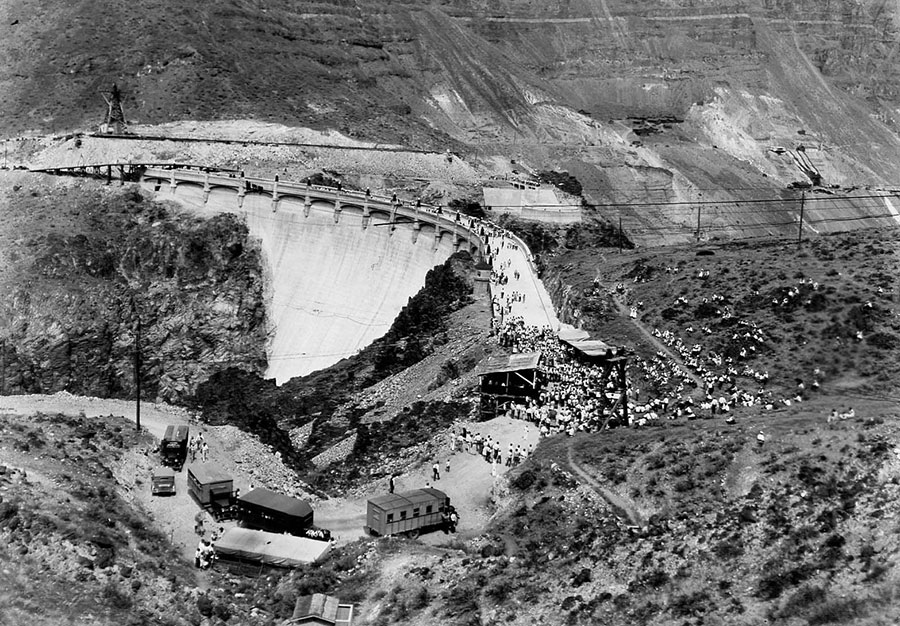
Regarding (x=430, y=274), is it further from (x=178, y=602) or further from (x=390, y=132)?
(x=390, y=132)

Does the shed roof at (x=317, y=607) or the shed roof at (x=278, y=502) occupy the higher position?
the shed roof at (x=278, y=502)

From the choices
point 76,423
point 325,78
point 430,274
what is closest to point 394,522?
point 76,423

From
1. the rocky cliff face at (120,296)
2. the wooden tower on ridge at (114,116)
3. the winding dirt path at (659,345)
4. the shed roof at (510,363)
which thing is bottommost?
the rocky cliff face at (120,296)

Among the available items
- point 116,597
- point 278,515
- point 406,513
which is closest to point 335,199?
point 278,515

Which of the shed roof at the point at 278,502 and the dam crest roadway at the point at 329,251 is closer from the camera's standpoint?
the shed roof at the point at 278,502

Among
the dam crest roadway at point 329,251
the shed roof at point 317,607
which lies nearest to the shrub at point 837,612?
the shed roof at point 317,607

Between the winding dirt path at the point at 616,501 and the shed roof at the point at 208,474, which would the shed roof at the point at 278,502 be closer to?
the shed roof at the point at 208,474

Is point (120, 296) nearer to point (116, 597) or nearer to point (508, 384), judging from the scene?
point (508, 384)
